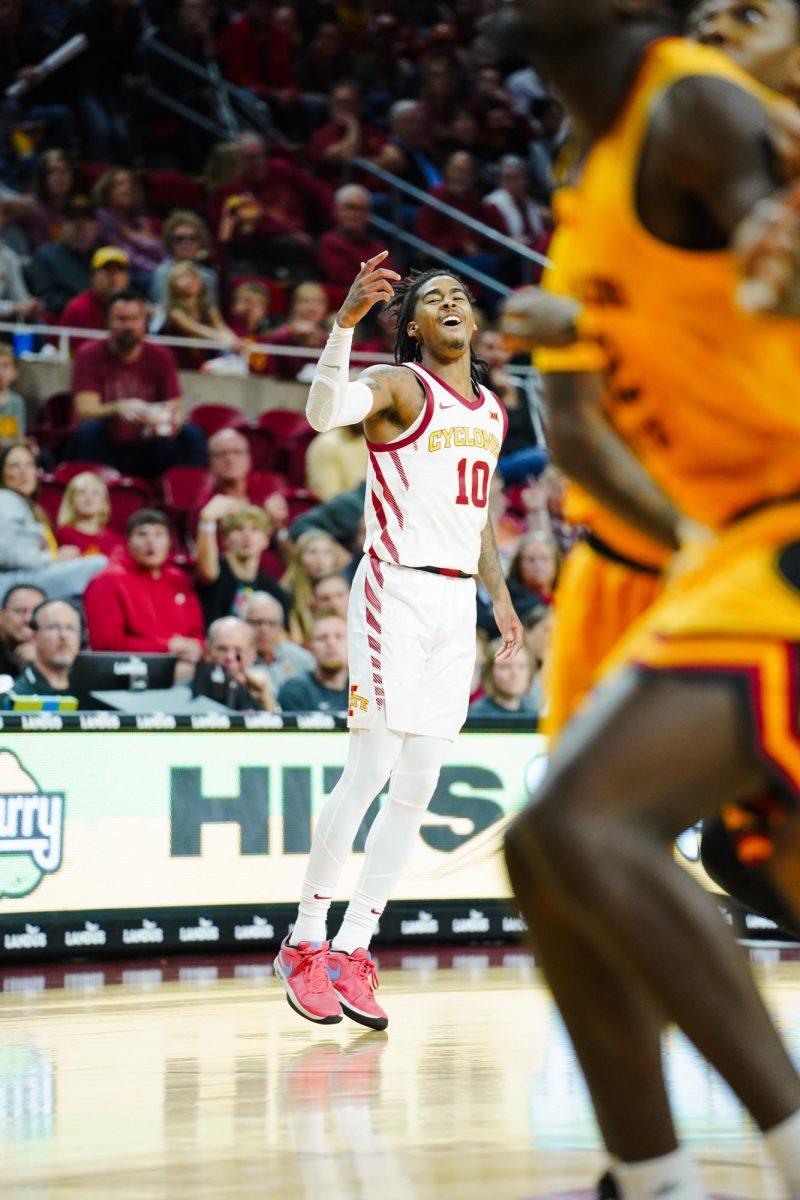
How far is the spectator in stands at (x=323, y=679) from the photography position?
29.1ft

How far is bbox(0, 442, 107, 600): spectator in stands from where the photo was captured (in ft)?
29.7

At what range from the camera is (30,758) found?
7.57 meters

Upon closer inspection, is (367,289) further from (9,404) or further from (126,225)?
(126,225)

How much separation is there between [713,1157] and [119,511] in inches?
286

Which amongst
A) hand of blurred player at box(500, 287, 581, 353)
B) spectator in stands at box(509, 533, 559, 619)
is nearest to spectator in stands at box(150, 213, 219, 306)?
spectator in stands at box(509, 533, 559, 619)

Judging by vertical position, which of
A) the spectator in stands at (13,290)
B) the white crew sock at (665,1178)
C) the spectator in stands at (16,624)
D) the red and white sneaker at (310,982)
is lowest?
the spectator in stands at (16,624)

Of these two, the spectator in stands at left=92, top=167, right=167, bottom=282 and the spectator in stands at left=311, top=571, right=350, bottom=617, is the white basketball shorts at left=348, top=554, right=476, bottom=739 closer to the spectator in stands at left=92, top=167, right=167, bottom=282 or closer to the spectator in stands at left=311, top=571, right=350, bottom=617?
the spectator in stands at left=311, top=571, right=350, bottom=617

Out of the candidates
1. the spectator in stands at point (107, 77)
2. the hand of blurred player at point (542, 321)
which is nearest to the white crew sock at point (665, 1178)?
the hand of blurred player at point (542, 321)

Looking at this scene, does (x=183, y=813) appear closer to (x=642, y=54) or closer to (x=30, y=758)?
(x=30, y=758)

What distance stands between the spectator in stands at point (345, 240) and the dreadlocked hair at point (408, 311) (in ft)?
23.7

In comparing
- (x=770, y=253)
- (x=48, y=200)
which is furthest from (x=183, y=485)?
(x=770, y=253)

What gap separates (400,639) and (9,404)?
203 inches

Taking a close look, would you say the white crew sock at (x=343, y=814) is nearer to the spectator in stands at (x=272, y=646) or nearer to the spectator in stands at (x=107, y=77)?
the spectator in stands at (x=272, y=646)

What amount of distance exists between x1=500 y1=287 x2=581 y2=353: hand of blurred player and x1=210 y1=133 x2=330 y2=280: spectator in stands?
1028cm
